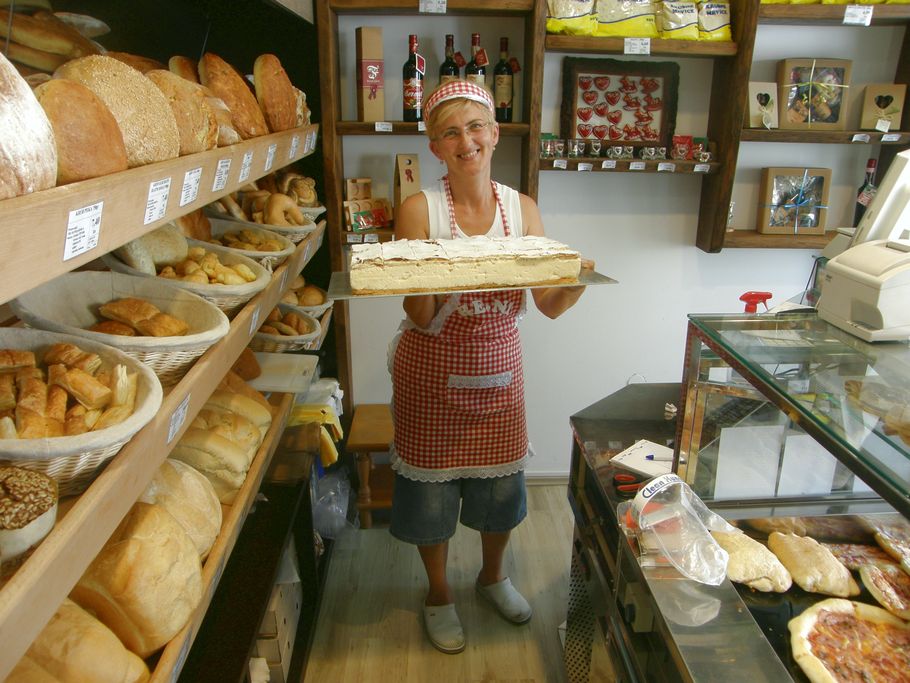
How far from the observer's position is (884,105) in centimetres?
299

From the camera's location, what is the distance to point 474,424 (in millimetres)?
2268

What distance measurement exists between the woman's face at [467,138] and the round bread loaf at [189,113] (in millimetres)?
738

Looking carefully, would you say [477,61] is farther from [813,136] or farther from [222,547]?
[222,547]

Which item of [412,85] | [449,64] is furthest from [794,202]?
[412,85]

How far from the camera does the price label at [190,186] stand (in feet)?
3.75

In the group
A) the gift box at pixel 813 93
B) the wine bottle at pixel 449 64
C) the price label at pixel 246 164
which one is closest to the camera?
the price label at pixel 246 164

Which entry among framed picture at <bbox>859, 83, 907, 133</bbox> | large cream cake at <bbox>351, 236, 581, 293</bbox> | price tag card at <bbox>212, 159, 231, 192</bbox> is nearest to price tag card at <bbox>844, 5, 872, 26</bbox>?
framed picture at <bbox>859, 83, 907, 133</bbox>

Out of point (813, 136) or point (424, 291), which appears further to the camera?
point (813, 136)

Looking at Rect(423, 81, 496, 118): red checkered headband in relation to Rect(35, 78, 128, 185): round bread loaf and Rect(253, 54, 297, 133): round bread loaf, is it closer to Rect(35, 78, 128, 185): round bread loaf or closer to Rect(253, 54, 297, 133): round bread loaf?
Rect(253, 54, 297, 133): round bread loaf

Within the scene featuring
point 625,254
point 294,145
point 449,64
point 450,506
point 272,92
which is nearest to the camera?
point 272,92

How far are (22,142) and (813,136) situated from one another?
3.13 m

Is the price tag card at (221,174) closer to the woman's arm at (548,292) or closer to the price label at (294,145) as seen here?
the price label at (294,145)

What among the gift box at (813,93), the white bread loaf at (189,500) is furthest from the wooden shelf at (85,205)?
the gift box at (813,93)

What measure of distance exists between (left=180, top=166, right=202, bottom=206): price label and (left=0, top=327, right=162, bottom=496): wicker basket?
0.96 ft
